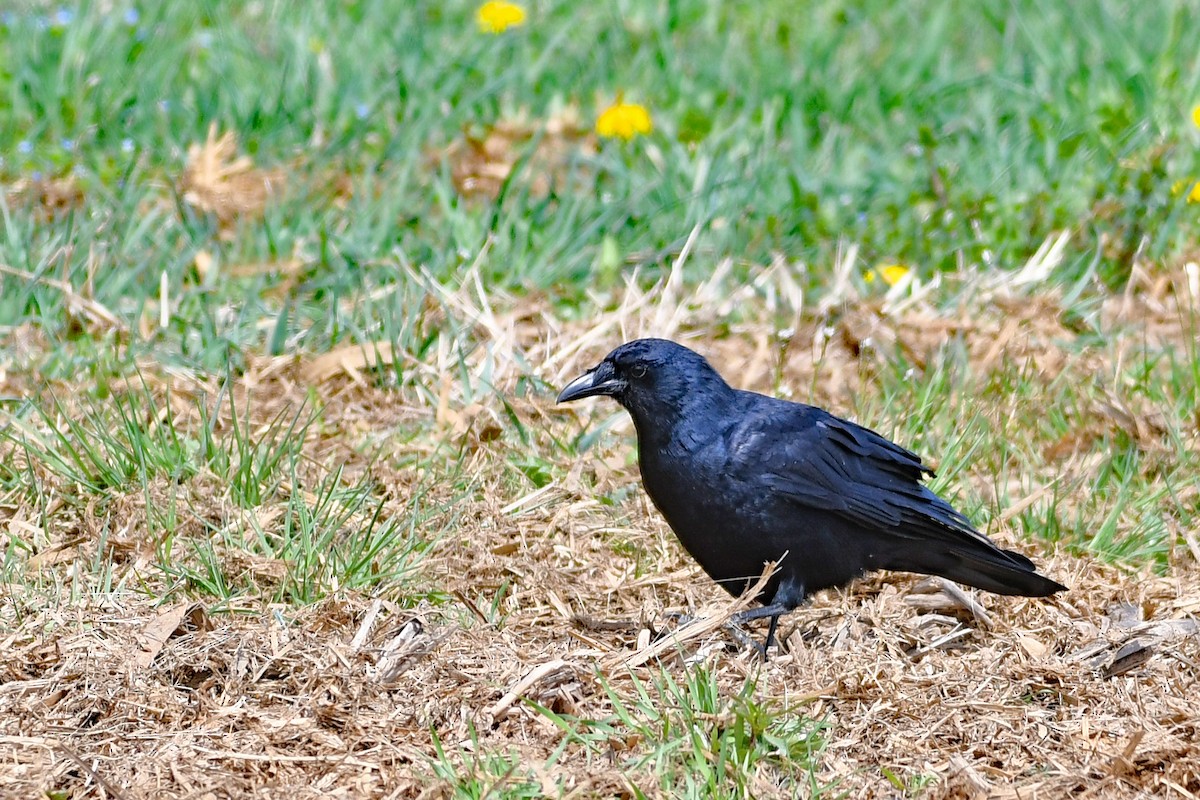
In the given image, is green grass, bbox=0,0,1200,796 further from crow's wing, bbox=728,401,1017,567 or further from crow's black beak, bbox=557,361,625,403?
crow's wing, bbox=728,401,1017,567

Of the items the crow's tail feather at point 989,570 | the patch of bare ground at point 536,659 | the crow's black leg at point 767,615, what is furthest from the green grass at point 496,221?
the crow's tail feather at point 989,570

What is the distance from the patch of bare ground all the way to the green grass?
0.21 feet

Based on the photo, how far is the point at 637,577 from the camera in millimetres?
4078

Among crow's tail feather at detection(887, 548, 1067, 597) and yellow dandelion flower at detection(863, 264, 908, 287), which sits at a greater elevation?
crow's tail feather at detection(887, 548, 1067, 597)

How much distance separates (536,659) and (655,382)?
754mm

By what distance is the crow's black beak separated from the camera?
3.94 m

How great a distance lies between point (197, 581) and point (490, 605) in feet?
2.23

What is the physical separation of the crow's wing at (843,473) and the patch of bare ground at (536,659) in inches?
9.3

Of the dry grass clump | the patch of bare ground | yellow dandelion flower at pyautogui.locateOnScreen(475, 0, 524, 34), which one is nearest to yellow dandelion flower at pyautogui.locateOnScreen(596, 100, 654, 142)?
yellow dandelion flower at pyautogui.locateOnScreen(475, 0, 524, 34)

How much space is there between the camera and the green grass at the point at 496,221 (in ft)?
13.6

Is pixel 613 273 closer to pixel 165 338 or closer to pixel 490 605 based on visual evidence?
pixel 165 338

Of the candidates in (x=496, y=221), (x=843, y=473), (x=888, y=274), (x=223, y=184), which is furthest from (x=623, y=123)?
(x=843, y=473)

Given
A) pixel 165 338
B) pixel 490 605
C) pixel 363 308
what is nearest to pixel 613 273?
pixel 363 308

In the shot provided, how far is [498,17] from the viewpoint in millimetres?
6973
